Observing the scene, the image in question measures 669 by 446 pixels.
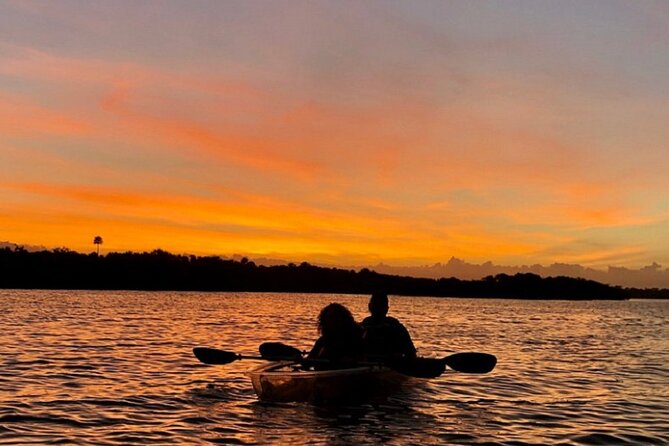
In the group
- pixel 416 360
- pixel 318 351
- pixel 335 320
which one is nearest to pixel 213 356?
pixel 318 351

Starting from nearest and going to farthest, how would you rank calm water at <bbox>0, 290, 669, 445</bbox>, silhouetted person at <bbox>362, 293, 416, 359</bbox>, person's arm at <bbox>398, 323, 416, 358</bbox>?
1. calm water at <bbox>0, 290, 669, 445</bbox>
2. silhouetted person at <bbox>362, 293, 416, 359</bbox>
3. person's arm at <bbox>398, 323, 416, 358</bbox>

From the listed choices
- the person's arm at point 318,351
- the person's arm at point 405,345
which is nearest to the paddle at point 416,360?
the person's arm at point 318,351

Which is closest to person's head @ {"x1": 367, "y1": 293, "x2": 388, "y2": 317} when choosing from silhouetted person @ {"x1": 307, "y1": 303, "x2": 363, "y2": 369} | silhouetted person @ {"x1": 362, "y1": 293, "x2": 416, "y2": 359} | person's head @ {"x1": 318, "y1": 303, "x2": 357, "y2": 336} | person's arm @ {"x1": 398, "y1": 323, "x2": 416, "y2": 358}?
silhouetted person @ {"x1": 362, "y1": 293, "x2": 416, "y2": 359}

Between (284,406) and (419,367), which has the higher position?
(419,367)

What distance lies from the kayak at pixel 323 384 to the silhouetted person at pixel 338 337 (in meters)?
0.46

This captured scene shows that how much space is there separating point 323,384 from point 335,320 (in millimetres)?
1355

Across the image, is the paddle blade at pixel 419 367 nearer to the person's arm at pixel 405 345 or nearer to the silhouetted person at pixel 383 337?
the silhouetted person at pixel 383 337

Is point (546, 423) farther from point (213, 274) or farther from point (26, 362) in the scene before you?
point (213, 274)

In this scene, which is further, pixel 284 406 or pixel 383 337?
pixel 383 337

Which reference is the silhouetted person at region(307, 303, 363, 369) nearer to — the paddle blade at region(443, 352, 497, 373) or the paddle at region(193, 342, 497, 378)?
the paddle at region(193, 342, 497, 378)

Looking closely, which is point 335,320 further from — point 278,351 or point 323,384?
point 278,351

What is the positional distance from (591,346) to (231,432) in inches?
1147

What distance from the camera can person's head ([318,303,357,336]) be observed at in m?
14.4

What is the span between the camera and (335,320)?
14.5 m
